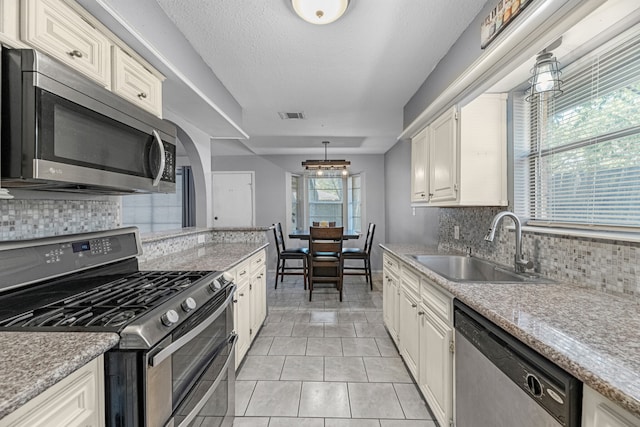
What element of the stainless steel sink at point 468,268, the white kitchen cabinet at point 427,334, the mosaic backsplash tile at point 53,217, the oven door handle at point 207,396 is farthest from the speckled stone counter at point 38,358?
the stainless steel sink at point 468,268

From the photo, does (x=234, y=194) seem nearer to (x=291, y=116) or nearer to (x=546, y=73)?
(x=291, y=116)

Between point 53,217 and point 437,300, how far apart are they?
195 cm

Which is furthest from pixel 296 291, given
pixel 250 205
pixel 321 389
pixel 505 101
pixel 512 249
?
pixel 505 101

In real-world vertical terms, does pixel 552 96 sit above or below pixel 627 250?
above

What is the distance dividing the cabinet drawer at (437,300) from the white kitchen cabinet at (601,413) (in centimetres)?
74

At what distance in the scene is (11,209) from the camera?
1.24 meters

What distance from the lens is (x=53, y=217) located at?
1450 millimetres

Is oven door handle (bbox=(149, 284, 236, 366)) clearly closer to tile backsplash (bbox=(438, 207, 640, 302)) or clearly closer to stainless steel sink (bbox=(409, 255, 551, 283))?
stainless steel sink (bbox=(409, 255, 551, 283))

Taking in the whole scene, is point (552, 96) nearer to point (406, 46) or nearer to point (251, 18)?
point (406, 46)

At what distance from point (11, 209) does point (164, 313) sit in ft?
2.65

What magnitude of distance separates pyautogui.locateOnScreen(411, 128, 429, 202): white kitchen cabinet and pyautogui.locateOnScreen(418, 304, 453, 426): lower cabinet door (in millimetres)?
1143

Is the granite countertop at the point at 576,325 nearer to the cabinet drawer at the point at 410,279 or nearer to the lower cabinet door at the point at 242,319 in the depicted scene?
the cabinet drawer at the point at 410,279

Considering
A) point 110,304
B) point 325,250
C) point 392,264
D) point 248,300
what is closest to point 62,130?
point 110,304

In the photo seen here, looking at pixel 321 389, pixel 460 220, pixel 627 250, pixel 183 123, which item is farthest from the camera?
pixel 183 123
